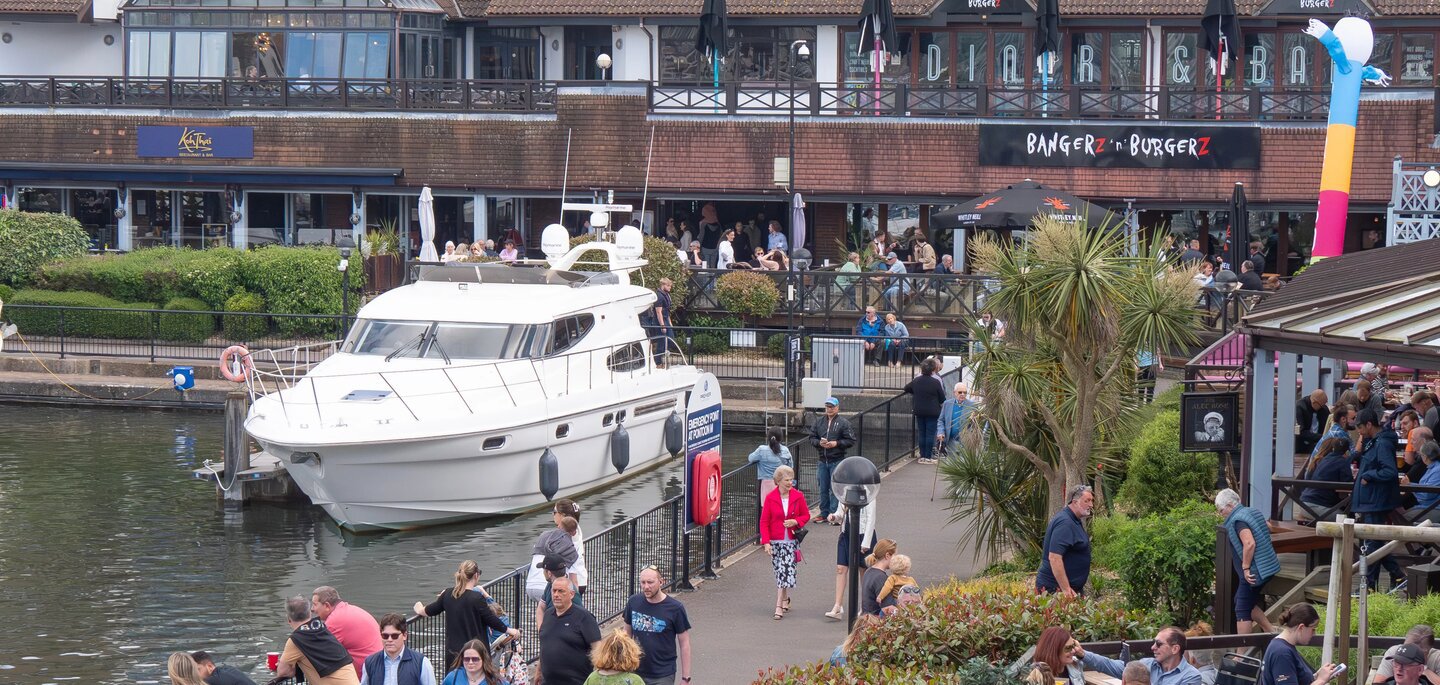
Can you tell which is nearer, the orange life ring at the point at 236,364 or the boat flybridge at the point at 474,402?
the boat flybridge at the point at 474,402

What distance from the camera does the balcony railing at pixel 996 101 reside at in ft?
117

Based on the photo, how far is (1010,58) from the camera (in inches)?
1519

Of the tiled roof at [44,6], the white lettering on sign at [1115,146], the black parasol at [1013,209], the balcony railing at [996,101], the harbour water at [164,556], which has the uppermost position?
the tiled roof at [44,6]

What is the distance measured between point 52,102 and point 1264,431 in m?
33.0

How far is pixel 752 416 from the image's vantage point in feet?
95.7

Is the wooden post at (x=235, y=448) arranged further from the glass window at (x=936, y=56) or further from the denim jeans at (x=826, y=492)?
the glass window at (x=936, y=56)

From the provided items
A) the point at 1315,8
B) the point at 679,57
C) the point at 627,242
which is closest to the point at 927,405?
the point at 627,242

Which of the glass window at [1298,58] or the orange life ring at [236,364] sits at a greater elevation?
the glass window at [1298,58]

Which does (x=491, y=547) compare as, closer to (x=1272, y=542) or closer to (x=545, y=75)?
(x=1272, y=542)

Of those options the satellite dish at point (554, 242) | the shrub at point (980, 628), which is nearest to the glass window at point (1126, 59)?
the satellite dish at point (554, 242)

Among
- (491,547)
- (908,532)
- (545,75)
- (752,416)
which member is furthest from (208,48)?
(908,532)

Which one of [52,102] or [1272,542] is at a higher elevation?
[52,102]

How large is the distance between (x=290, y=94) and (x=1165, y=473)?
27.0 metres

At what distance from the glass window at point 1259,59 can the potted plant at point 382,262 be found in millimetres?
17984
